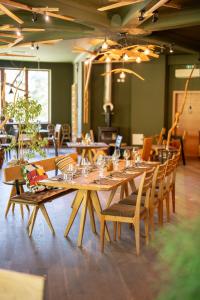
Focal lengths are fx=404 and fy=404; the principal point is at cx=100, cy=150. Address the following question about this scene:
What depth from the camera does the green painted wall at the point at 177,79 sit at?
43.8ft

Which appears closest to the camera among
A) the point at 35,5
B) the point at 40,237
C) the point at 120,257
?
the point at 120,257

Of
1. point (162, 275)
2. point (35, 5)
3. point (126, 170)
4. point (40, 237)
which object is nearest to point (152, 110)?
point (35, 5)

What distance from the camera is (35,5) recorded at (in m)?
7.41

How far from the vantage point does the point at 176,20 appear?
26.9 ft

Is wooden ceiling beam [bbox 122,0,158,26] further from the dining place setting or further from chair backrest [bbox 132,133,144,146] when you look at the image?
chair backrest [bbox 132,133,144,146]

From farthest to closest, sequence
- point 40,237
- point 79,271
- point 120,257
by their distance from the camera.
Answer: point 40,237 < point 120,257 < point 79,271

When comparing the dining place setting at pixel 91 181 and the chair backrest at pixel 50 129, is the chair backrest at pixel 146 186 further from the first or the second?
the chair backrest at pixel 50 129

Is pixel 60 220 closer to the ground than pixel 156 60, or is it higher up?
closer to the ground

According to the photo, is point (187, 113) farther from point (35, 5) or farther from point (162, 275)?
point (162, 275)

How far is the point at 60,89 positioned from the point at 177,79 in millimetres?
5210

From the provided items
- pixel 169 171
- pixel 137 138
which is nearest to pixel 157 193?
pixel 169 171

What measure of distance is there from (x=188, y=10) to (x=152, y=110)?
5822 millimetres

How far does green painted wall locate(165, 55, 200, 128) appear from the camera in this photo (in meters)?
13.4

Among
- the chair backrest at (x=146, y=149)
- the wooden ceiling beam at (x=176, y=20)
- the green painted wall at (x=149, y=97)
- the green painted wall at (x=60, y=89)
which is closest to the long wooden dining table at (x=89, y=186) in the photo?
the wooden ceiling beam at (x=176, y=20)
